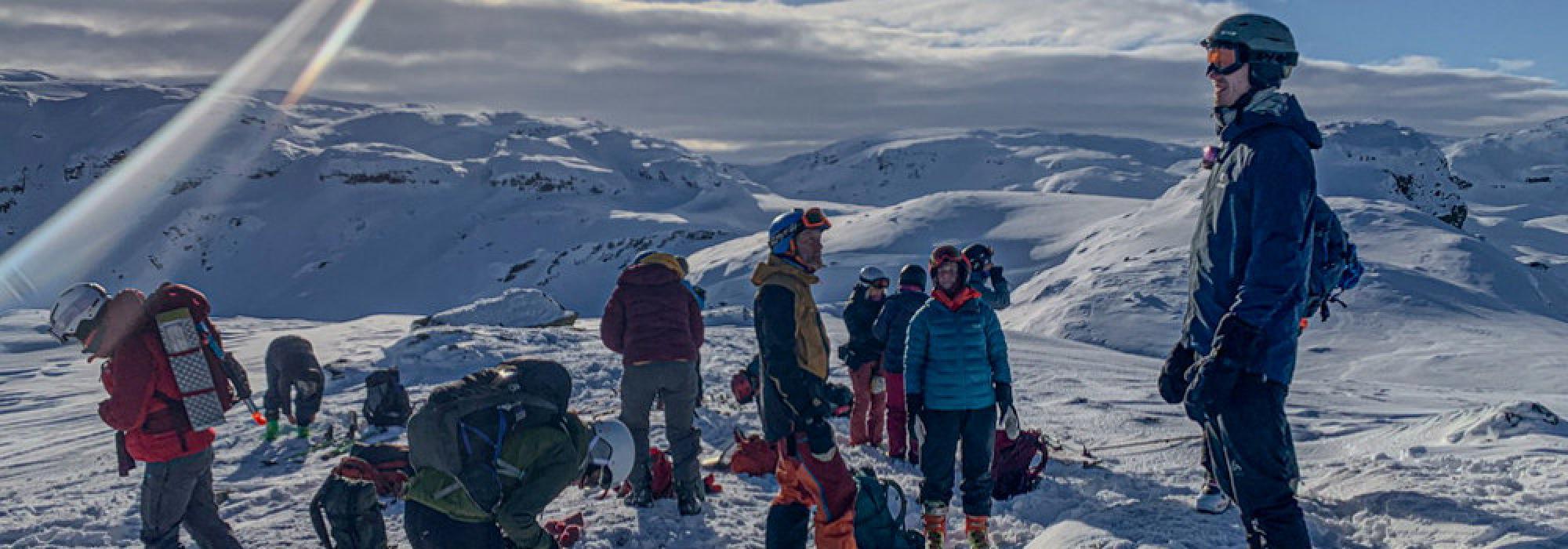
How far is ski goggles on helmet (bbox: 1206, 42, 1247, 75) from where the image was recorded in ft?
12.7

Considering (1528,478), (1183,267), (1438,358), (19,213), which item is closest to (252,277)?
(19,213)

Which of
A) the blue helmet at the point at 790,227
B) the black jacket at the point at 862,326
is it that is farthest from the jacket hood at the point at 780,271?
the black jacket at the point at 862,326

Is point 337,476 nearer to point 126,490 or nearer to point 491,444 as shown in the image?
point 491,444

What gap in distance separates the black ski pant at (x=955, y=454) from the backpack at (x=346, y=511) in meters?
3.27

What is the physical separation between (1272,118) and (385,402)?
988 centimetres

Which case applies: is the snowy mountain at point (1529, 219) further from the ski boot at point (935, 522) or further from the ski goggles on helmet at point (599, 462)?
the ski goggles on helmet at point (599, 462)

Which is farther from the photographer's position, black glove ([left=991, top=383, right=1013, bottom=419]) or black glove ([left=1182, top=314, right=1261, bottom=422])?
black glove ([left=991, top=383, right=1013, bottom=419])

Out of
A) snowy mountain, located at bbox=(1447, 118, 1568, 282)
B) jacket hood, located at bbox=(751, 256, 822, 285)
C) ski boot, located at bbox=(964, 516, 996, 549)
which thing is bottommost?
snowy mountain, located at bbox=(1447, 118, 1568, 282)

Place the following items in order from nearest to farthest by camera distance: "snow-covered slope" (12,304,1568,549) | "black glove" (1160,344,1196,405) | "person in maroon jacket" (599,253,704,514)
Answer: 1. "black glove" (1160,344,1196,405)
2. "snow-covered slope" (12,304,1568,549)
3. "person in maroon jacket" (599,253,704,514)

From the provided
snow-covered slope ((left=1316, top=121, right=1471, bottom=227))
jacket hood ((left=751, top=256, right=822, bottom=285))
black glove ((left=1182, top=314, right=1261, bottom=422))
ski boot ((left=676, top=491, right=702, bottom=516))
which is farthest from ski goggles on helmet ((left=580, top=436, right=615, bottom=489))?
snow-covered slope ((left=1316, top=121, right=1471, bottom=227))

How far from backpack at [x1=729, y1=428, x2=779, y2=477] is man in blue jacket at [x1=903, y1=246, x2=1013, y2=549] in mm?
1937

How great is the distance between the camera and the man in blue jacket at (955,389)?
18.6 feet

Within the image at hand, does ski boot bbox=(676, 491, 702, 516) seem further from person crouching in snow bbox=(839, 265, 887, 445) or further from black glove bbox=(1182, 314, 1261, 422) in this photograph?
black glove bbox=(1182, 314, 1261, 422)

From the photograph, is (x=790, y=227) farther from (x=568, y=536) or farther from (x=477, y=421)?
(x=568, y=536)
